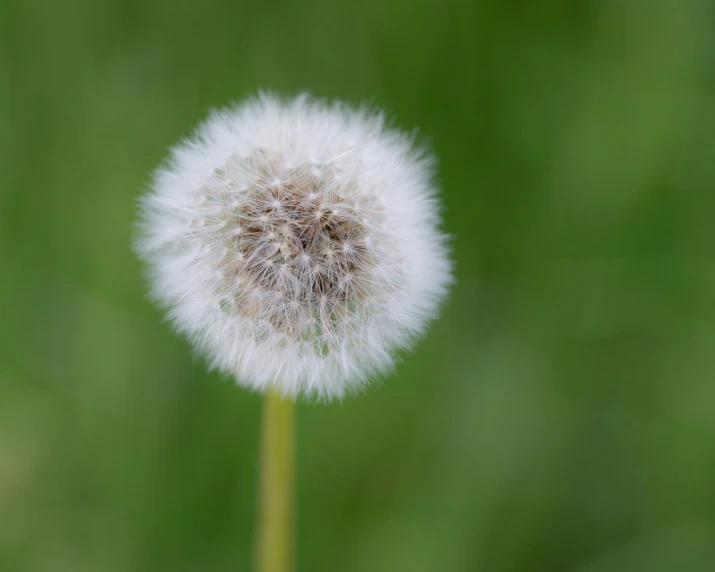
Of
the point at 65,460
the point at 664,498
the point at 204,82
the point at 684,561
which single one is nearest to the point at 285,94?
the point at 204,82

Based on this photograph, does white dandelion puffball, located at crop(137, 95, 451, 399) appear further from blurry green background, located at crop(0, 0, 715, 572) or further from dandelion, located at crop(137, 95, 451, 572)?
blurry green background, located at crop(0, 0, 715, 572)

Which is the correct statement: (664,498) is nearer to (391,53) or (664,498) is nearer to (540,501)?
(540,501)

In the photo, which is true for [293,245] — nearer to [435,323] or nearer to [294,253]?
[294,253]

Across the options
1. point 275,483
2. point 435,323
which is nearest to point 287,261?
point 275,483

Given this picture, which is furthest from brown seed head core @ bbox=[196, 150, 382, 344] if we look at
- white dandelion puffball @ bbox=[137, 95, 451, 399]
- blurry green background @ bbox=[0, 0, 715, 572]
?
blurry green background @ bbox=[0, 0, 715, 572]

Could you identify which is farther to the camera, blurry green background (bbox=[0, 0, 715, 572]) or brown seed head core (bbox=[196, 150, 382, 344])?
blurry green background (bbox=[0, 0, 715, 572])

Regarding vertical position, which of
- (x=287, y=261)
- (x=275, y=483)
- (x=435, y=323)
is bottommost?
(x=275, y=483)

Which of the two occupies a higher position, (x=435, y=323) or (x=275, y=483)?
(x=435, y=323)

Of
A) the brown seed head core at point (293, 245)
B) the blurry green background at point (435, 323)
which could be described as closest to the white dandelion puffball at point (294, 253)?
the brown seed head core at point (293, 245)
